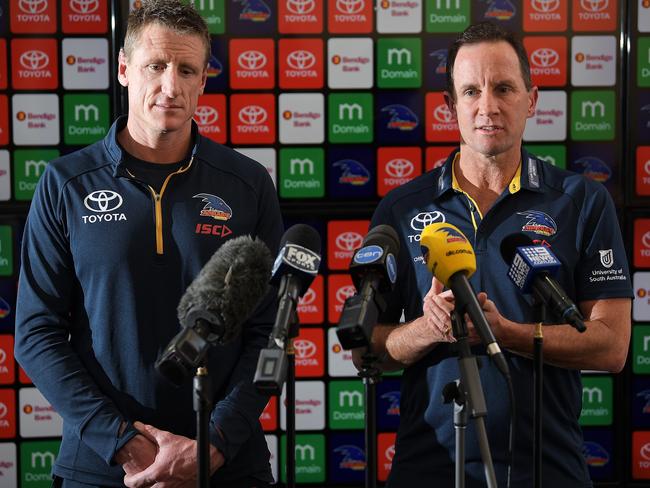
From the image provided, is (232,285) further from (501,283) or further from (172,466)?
(501,283)

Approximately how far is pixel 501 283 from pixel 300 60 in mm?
1194

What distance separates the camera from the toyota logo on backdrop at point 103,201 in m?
1.68

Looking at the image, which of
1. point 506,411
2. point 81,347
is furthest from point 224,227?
point 506,411

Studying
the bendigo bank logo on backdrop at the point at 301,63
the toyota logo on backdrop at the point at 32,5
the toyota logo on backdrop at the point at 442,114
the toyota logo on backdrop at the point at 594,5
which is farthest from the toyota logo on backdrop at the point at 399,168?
the toyota logo on backdrop at the point at 32,5

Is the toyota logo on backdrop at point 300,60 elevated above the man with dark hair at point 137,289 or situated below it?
above

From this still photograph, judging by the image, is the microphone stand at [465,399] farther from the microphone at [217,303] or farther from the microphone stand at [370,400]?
the microphone at [217,303]

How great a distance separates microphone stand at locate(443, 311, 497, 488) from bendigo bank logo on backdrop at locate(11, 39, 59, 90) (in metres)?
1.80

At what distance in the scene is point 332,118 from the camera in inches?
103

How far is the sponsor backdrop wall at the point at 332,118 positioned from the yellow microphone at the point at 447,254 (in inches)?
54.4

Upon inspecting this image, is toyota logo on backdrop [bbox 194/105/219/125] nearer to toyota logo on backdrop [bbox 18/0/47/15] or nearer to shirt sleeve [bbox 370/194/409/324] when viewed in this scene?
toyota logo on backdrop [bbox 18/0/47/15]

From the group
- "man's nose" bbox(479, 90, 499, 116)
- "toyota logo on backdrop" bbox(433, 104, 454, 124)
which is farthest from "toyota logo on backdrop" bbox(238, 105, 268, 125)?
"man's nose" bbox(479, 90, 499, 116)

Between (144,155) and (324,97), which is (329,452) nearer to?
(324,97)

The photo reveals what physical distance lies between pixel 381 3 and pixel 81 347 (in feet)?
4.74

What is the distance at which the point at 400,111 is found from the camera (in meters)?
2.60
